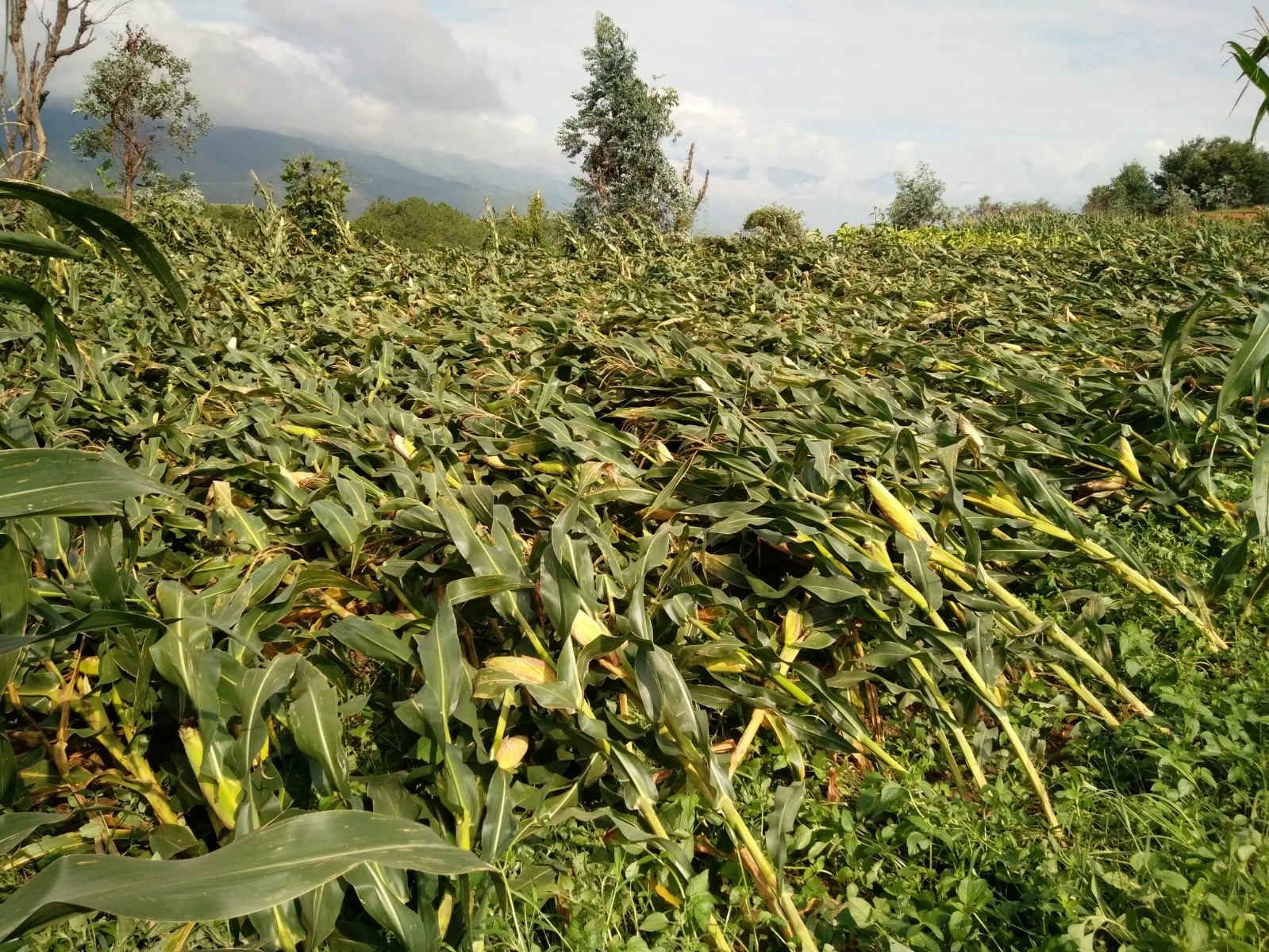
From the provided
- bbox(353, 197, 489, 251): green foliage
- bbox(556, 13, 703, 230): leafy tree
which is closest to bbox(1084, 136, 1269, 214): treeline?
bbox(556, 13, 703, 230): leafy tree

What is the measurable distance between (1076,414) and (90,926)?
9.48 feet

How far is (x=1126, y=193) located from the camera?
2902 centimetres

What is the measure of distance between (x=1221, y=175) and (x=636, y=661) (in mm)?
34340

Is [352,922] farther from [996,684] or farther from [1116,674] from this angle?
[1116,674]

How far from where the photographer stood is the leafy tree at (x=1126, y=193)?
28.1 m

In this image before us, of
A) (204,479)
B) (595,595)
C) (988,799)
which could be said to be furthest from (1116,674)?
(204,479)

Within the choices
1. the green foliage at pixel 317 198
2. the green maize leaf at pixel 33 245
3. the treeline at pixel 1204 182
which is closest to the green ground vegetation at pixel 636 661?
the green maize leaf at pixel 33 245

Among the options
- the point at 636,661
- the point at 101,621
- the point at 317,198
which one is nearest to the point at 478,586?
the point at 636,661

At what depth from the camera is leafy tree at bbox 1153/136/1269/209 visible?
2597 cm

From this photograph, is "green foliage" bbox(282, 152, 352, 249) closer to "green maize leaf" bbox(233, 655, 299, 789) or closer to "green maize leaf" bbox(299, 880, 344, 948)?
"green maize leaf" bbox(233, 655, 299, 789)

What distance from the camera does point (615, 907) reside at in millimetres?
1291

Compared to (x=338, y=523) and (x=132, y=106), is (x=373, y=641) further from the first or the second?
(x=132, y=106)

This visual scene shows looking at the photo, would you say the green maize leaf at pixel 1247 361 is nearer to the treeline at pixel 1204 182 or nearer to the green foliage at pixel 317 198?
the green foliage at pixel 317 198

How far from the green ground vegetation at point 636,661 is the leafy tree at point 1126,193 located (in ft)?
102
